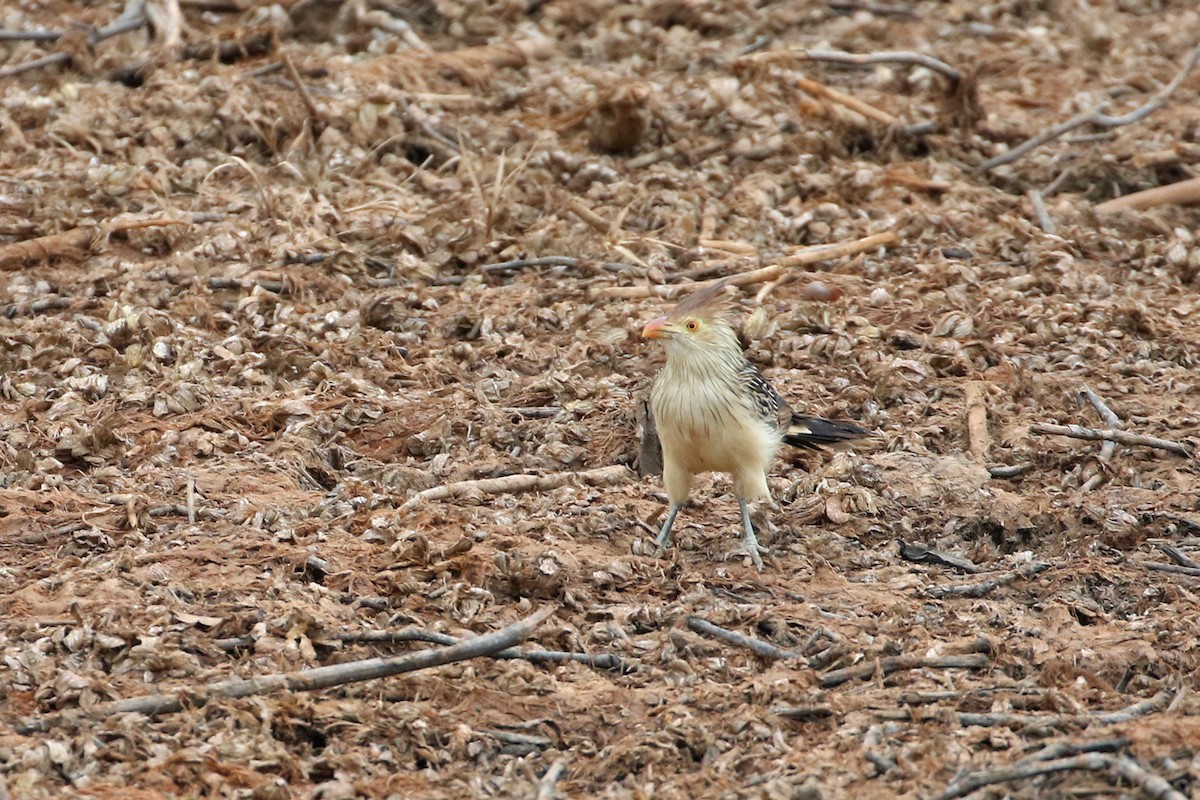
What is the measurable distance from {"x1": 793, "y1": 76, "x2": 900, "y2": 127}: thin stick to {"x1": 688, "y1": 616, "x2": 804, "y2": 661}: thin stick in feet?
19.7

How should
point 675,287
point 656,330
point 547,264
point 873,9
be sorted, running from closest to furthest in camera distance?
point 656,330 → point 675,287 → point 547,264 → point 873,9

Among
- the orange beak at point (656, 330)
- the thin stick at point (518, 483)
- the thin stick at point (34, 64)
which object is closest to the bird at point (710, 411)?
the orange beak at point (656, 330)

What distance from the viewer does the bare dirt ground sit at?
4844mm

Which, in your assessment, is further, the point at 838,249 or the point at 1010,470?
the point at 838,249

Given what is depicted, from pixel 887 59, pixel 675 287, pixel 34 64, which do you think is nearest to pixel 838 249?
pixel 675 287

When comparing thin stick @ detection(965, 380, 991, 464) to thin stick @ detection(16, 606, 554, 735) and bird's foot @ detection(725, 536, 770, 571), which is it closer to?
bird's foot @ detection(725, 536, 770, 571)

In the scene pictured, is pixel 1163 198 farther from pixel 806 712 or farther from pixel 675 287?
pixel 806 712

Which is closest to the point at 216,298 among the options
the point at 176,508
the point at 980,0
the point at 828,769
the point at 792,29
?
the point at 176,508

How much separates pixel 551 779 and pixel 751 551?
1988 mm

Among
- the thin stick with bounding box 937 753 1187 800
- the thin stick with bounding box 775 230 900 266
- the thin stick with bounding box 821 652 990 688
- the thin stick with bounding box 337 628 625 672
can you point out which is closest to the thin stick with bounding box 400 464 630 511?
the thin stick with bounding box 337 628 625 672

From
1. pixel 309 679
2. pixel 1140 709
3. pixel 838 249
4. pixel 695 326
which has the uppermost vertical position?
pixel 695 326

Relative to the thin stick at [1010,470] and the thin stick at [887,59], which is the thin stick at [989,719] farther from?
the thin stick at [887,59]

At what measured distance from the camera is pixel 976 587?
603 centimetres

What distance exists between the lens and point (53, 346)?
7957 millimetres
